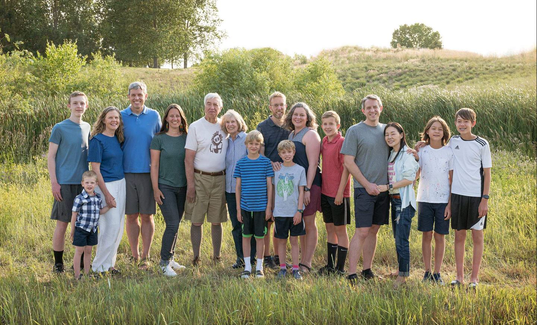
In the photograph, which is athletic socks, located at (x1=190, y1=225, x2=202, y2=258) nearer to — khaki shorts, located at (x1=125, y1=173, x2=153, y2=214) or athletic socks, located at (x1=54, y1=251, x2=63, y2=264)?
khaki shorts, located at (x1=125, y1=173, x2=153, y2=214)

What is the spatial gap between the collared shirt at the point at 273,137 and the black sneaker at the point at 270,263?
1.39m

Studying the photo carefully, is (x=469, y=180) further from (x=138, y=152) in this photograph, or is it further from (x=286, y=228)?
(x=138, y=152)

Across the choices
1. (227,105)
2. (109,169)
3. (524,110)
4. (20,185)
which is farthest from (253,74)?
(109,169)

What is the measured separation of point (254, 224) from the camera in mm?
5852

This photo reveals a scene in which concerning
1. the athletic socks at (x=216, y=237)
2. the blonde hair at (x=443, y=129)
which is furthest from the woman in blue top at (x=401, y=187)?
the athletic socks at (x=216, y=237)

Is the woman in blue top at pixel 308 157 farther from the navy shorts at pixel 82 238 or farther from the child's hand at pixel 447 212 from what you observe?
the navy shorts at pixel 82 238

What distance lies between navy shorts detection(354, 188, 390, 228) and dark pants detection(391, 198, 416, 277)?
0.37 feet

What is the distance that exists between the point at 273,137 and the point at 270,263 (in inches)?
66.4

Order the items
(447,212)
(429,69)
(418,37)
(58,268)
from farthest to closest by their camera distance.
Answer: (418,37) < (429,69) < (58,268) < (447,212)

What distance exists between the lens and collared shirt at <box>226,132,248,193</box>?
20.1ft

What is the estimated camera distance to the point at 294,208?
574cm

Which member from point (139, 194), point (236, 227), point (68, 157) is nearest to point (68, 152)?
point (68, 157)

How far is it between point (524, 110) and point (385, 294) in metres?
14.3

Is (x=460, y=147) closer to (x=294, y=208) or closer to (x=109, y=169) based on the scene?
(x=294, y=208)
